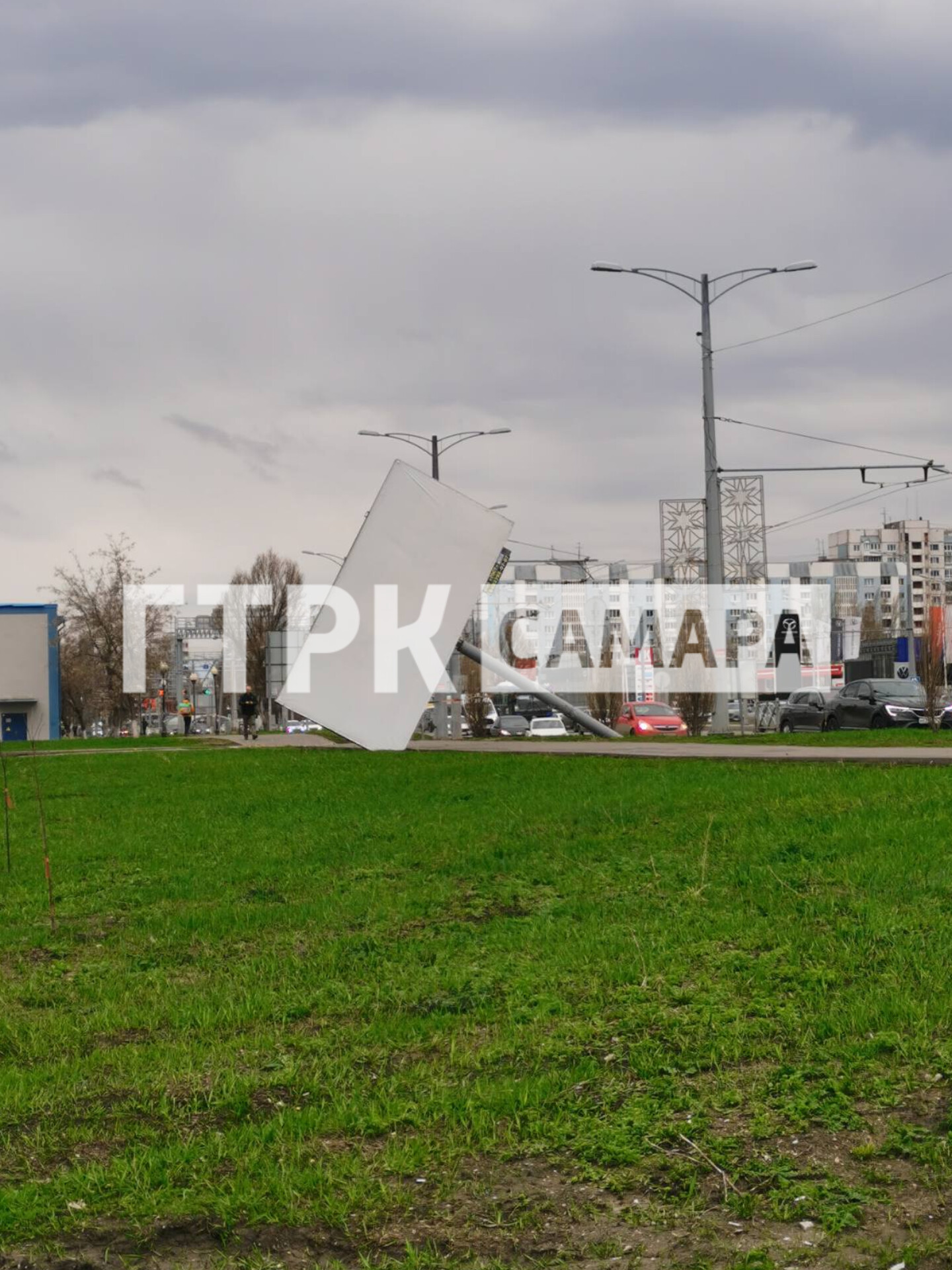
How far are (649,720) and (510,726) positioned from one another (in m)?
16.1

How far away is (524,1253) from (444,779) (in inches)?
481

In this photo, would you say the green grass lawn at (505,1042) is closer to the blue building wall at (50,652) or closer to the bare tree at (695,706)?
the bare tree at (695,706)

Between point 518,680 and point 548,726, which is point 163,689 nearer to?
point 548,726

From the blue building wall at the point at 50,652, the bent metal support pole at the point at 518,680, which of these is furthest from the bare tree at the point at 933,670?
the blue building wall at the point at 50,652

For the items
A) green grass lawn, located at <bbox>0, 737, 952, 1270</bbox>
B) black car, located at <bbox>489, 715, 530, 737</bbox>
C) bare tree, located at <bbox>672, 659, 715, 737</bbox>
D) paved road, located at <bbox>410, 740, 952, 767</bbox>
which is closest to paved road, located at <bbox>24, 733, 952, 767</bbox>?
paved road, located at <bbox>410, 740, 952, 767</bbox>

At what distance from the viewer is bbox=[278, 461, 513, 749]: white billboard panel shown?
18719mm

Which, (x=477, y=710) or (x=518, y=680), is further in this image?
(x=477, y=710)

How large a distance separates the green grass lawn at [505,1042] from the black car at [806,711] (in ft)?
78.5

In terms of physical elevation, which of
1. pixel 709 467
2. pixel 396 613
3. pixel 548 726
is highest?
pixel 709 467

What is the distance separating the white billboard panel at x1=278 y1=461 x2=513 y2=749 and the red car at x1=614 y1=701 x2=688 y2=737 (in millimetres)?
19103

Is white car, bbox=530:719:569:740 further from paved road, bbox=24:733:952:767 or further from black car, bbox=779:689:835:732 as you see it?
paved road, bbox=24:733:952:767

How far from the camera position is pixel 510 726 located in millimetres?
54781

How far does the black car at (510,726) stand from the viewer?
4966cm

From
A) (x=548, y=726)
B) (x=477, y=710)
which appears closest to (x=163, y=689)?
(x=548, y=726)
